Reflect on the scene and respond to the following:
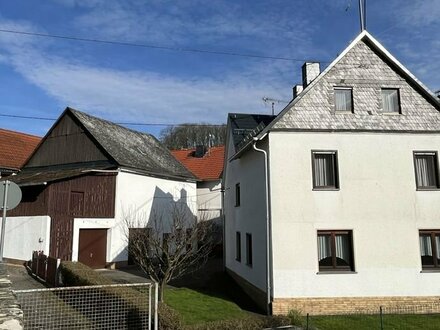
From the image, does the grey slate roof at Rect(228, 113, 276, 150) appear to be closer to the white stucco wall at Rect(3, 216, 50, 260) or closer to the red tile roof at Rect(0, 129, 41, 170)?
the white stucco wall at Rect(3, 216, 50, 260)

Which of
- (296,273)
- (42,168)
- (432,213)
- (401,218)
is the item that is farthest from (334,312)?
(42,168)

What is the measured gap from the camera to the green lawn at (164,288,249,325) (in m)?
12.3

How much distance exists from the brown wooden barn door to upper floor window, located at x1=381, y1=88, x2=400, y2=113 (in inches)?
677

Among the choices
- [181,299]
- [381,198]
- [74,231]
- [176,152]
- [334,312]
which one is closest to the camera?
[334,312]

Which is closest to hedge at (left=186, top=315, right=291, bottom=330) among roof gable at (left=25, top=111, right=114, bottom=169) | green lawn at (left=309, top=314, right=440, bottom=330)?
green lawn at (left=309, top=314, right=440, bottom=330)

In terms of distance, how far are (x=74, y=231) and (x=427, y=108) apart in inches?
734

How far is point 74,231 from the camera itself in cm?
2292

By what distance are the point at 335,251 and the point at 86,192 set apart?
614 inches

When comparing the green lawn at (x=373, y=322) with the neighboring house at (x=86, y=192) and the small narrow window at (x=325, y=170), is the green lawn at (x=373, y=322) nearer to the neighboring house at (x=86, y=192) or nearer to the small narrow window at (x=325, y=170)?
the small narrow window at (x=325, y=170)

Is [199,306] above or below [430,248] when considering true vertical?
below

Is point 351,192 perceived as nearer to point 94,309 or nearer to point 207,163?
point 94,309

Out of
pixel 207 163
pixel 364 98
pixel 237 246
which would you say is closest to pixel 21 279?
pixel 237 246

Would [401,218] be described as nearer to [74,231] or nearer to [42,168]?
[74,231]

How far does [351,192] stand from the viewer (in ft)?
45.0
